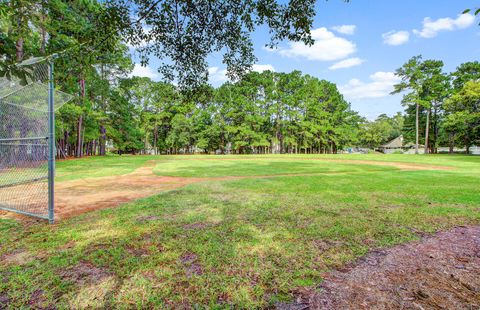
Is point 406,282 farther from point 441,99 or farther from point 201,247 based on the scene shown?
point 441,99

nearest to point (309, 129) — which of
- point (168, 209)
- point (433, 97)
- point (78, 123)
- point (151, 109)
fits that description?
point (433, 97)

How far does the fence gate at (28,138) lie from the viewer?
431 cm

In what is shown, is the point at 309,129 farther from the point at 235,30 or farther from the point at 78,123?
the point at 235,30

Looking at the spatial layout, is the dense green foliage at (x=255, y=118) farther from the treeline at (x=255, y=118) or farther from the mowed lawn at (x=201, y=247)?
the mowed lawn at (x=201, y=247)

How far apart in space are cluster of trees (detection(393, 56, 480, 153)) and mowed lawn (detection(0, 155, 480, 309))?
34.1 m

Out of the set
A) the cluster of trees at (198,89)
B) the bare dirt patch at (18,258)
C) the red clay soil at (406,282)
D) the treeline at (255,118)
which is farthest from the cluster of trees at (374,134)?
the bare dirt patch at (18,258)

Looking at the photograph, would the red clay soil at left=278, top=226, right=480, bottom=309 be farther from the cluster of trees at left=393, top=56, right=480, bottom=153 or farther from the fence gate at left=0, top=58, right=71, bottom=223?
the cluster of trees at left=393, top=56, right=480, bottom=153

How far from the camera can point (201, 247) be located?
3227mm

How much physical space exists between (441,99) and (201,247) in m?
51.4

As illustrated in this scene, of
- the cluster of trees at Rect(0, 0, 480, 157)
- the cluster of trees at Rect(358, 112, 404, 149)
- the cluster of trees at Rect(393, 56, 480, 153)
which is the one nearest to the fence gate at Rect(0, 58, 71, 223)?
the cluster of trees at Rect(0, 0, 480, 157)

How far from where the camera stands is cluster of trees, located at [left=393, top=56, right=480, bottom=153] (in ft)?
99.3

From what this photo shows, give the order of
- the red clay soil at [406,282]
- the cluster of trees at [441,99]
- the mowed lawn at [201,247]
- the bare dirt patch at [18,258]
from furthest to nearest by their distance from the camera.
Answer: the cluster of trees at [441,99] → the bare dirt patch at [18,258] → the mowed lawn at [201,247] → the red clay soil at [406,282]

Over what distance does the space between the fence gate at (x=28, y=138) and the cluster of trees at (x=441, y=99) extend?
129ft

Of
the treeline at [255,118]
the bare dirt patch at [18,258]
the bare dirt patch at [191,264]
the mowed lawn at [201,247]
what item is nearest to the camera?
the mowed lawn at [201,247]
